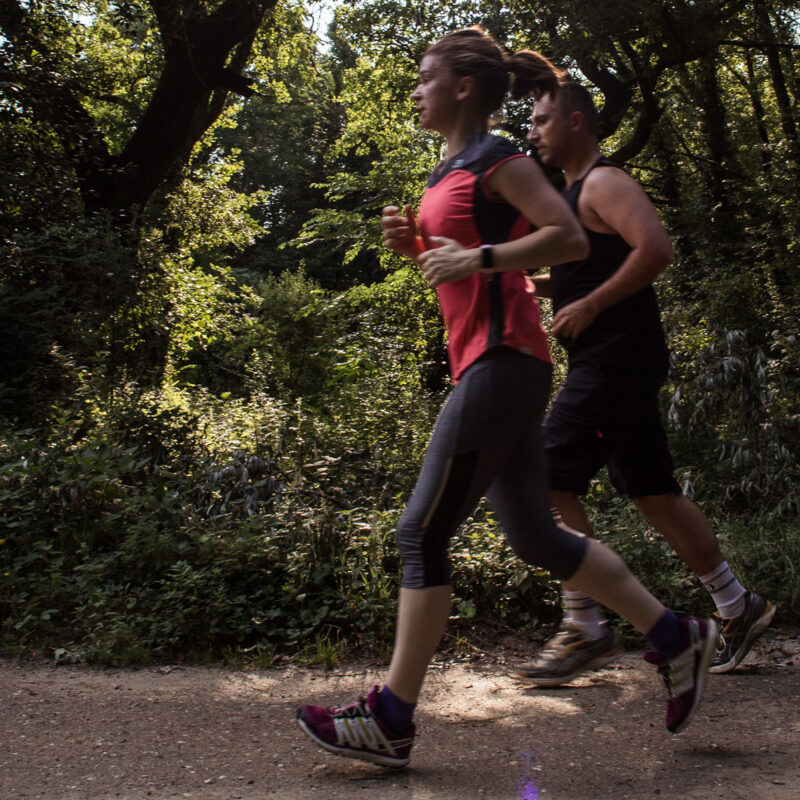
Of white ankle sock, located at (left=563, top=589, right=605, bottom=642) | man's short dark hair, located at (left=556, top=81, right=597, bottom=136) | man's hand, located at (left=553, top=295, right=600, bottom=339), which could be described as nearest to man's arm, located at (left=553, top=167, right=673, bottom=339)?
man's hand, located at (left=553, top=295, right=600, bottom=339)

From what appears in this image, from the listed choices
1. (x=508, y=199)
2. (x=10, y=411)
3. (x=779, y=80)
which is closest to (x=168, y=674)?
(x=508, y=199)

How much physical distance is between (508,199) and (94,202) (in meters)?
8.53

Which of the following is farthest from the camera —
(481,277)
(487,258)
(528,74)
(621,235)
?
(621,235)

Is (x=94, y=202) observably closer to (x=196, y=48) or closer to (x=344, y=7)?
(x=196, y=48)

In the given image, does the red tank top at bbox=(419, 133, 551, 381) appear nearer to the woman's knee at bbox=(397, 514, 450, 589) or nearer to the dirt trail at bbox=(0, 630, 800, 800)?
the woman's knee at bbox=(397, 514, 450, 589)

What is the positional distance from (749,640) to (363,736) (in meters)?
1.77

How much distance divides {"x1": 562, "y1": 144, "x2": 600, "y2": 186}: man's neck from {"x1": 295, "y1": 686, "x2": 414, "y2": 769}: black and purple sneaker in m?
2.03

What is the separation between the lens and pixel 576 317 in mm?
3143

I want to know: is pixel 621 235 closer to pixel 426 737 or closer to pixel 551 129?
pixel 551 129

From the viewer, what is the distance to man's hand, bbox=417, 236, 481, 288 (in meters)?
2.49

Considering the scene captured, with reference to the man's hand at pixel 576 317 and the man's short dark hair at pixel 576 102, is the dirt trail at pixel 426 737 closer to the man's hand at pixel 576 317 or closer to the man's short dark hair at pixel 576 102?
the man's hand at pixel 576 317

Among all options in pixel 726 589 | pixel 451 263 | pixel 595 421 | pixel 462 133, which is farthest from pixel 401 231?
pixel 726 589

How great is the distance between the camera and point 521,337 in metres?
2.58

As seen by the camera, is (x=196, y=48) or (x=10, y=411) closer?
(x=10, y=411)
